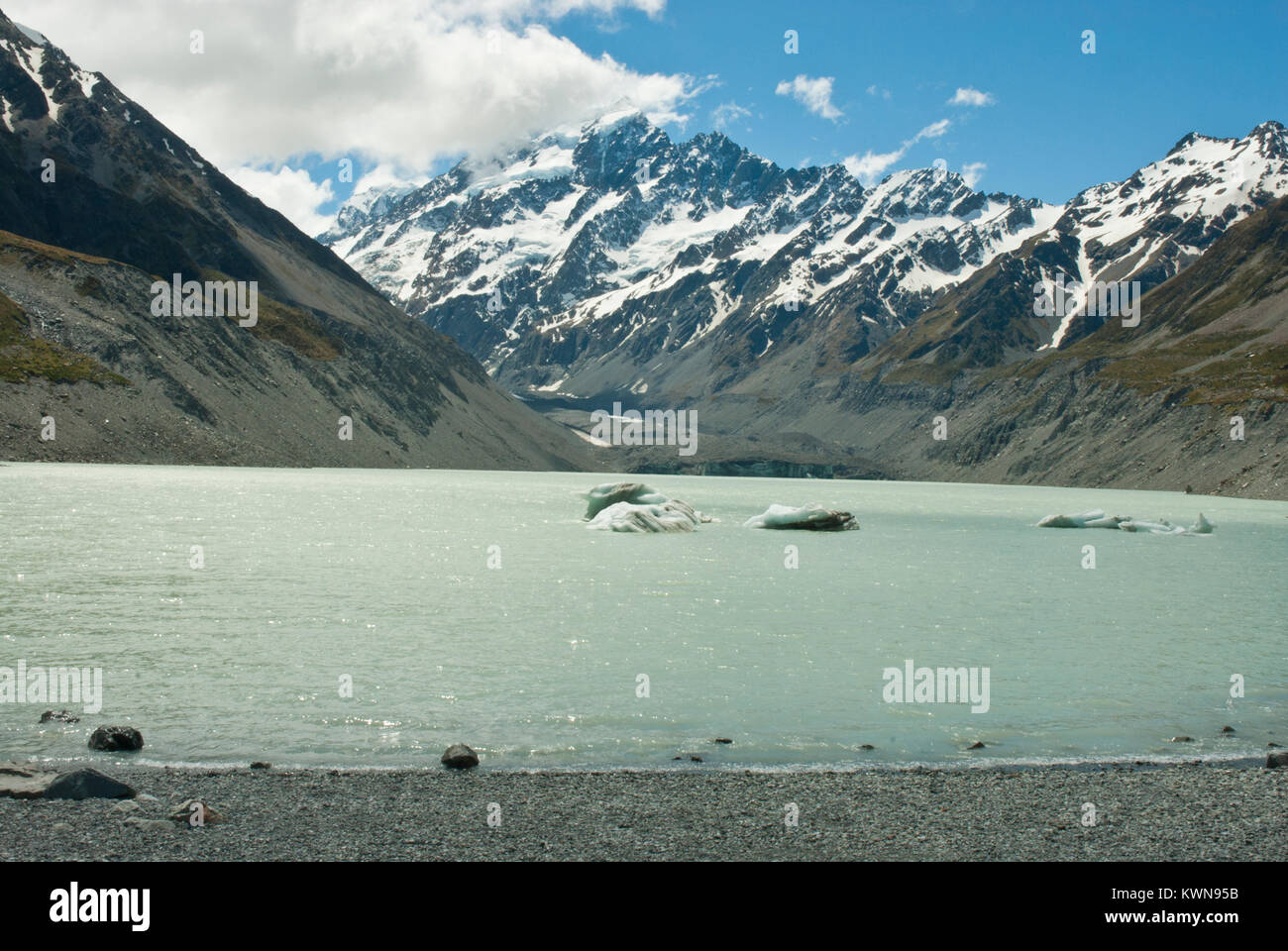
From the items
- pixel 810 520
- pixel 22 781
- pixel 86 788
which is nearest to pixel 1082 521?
pixel 810 520

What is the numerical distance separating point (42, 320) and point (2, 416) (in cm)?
2799

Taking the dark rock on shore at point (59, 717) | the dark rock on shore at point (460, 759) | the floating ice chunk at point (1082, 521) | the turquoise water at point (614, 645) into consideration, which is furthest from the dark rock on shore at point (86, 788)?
the floating ice chunk at point (1082, 521)

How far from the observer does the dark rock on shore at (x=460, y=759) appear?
1506 centimetres

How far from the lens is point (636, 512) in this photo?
225 feet

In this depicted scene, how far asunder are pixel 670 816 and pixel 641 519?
2174 inches

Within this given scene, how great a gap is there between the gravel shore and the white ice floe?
222 ft

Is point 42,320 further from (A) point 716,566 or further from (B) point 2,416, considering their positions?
(A) point 716,566

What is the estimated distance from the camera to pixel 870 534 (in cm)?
6956

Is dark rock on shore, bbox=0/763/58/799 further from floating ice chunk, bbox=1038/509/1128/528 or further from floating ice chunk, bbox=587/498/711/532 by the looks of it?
floating ice chunk, bbox=1038/509/1128/528

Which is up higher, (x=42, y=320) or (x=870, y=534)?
(x=42, y=320)

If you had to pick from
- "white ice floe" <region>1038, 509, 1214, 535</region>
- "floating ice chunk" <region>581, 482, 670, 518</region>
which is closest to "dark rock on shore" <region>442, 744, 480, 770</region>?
"floating ice chunk" <region>581, 482, 670, 518</region>

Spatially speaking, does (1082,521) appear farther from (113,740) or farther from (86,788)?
(86,788)

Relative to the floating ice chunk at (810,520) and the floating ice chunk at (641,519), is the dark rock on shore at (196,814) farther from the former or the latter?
the floating ice chunk at (810,520)
